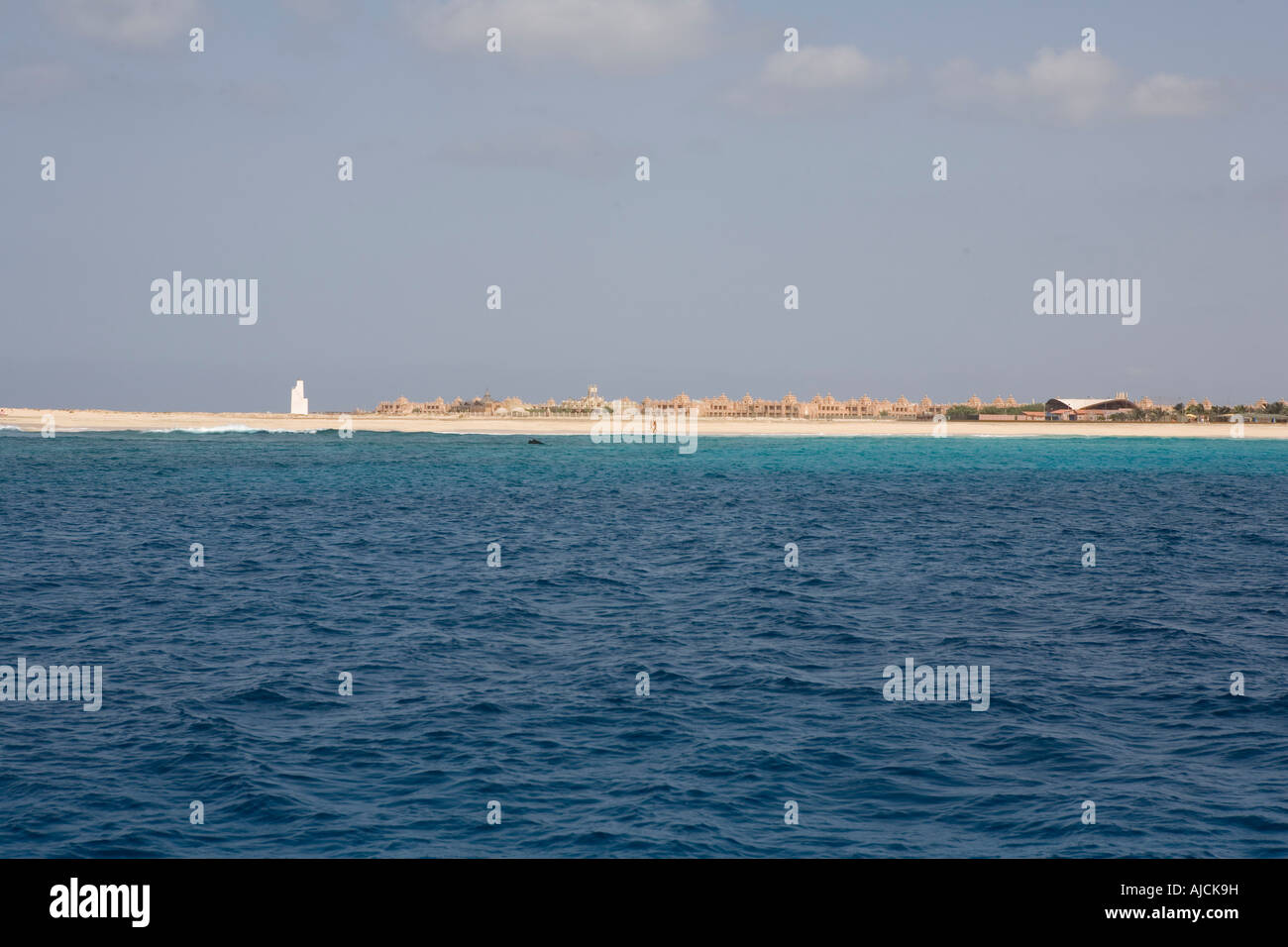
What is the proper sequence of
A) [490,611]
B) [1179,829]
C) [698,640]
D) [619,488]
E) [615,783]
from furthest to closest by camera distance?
[619,488], [490,611], [698,640], [615,783], [1179,829]

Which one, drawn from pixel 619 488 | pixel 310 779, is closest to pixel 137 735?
pixel 310 779

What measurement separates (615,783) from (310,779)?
4.41 meters

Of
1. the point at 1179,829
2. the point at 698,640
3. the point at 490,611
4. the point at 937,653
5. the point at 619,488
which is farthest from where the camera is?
the point at 619,488

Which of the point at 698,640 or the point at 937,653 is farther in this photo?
the point at 698,640

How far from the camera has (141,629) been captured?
2681 centimetres

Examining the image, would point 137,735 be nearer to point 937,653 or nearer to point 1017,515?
point 937,653

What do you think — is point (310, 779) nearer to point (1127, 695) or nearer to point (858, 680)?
point (858, 680)

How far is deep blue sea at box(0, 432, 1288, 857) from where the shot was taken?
1420 centimetres

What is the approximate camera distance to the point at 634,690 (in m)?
20.8

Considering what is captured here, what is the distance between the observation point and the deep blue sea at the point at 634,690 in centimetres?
1420

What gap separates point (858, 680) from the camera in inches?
858

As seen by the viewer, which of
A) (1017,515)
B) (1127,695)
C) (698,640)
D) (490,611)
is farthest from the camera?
(1017,515)

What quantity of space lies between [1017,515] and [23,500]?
5742 cm

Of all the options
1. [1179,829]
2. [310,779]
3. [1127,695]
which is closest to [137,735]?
[310,779]
